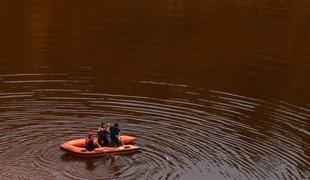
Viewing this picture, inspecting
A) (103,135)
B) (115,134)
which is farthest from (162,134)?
(103,135)

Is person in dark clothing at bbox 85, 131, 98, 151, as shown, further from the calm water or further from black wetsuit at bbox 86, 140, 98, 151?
the calm water

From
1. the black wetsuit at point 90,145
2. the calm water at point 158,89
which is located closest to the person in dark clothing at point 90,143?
the black wetsuit at point 90,145

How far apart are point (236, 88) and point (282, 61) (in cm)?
1043

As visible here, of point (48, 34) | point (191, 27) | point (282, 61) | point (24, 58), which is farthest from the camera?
point (191, 27)

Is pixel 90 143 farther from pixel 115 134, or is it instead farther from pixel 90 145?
pixel 115 134

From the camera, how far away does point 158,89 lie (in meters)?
43.3

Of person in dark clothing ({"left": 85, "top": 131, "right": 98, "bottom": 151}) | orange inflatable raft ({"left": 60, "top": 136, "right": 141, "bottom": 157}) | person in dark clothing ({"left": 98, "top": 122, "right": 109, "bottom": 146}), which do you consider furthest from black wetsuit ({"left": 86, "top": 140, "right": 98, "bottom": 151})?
person in dark clothing ({"left": 98, "top": 122, "right": 109, "bottom": 146})

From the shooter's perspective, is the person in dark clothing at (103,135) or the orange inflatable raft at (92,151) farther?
the person in dark clothing at (103,135)

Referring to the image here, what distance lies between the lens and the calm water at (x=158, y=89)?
105ft

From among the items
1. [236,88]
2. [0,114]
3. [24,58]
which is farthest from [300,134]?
[24,58]

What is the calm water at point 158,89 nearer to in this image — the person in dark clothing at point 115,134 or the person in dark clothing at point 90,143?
the person in dark clothing at point 90,143

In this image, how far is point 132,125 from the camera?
36.4m

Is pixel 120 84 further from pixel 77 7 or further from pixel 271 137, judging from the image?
pixel 77 7

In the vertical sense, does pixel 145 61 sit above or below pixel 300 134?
above
